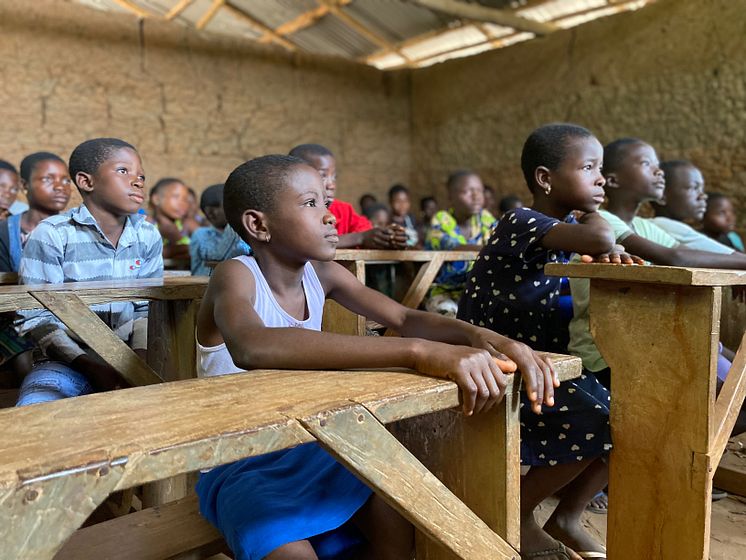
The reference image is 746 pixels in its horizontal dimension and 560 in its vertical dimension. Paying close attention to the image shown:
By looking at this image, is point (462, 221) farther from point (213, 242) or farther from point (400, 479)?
point (400, 479)

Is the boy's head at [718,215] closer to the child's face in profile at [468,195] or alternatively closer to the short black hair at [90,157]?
the child's face in profile at [468,195]

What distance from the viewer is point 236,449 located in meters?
0.73

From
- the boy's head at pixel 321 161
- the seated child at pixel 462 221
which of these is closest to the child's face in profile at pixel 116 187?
the boy's head at pixel 321 161

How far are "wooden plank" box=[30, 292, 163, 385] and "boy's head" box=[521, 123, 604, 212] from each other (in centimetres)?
134

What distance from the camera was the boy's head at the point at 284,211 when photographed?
56.6 inches

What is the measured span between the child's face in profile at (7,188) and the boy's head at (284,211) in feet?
10.2

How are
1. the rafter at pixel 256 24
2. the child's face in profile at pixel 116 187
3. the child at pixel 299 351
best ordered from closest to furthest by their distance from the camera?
the child at pixel 299 351 → the child's face in profile at pixel 116 187 → the rafter at pixel 256 24

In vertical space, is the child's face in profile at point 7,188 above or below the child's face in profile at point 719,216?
above

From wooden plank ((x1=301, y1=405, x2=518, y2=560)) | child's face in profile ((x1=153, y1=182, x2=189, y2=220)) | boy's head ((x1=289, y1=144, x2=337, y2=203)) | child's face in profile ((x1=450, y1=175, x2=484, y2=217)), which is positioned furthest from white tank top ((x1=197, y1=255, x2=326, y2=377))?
child's face in profile ((x1=153, y1=182, x2=189, y2=220))

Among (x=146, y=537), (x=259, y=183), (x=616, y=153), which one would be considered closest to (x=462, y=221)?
(x=616, y=153)

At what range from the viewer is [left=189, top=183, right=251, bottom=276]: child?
2.91 m

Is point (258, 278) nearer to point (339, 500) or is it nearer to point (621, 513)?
point (339, 500)

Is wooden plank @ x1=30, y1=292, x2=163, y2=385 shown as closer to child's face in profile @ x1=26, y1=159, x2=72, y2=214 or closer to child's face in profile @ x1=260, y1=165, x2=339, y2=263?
child's face in profile @ x1=260, y1=165, x2=339, y2=263

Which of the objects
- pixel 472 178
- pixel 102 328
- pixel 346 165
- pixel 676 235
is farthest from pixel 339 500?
pixel 346 165
